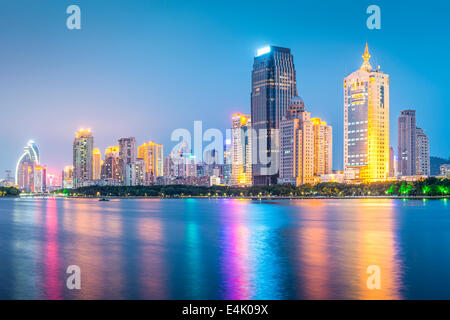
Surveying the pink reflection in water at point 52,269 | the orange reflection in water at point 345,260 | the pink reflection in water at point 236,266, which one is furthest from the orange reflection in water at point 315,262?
the pink reflection in water at point 52,269

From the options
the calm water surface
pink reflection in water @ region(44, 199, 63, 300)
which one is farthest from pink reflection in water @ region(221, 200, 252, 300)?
pink reflection in water @ region(44, 199, 63, 300)

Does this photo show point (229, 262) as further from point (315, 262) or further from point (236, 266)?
point (315, 262)

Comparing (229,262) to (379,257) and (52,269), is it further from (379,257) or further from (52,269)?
(52,269)

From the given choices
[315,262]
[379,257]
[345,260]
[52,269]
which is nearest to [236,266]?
[315,262]

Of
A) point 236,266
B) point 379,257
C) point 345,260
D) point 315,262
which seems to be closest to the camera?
point 236,266

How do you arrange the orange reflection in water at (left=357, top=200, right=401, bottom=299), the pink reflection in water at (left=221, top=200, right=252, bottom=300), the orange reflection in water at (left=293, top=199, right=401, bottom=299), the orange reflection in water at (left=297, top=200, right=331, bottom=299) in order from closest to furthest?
the orange reflection in water at (left=357, top=200, right=401, bottom=299), the orange reflection in water at (left=293, top=199, right=401, bottom=299), the pink reflection in water at (left=221, top=200, right=252, bottom=300), the orange reflection in water at (left=297, top=200, right=331, bottom=299)

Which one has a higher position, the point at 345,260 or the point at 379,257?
the point at 345,260

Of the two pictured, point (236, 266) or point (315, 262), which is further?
point (315, 262)

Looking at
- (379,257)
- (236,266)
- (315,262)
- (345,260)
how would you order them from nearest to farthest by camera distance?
1. (236,266)
2. (315,262)
3. (345,260)
4. (379,257)

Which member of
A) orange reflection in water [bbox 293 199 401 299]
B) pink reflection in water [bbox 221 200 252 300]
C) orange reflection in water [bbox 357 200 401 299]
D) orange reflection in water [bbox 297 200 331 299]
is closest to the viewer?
orange reflection in water [bbox 357 200 401 299]

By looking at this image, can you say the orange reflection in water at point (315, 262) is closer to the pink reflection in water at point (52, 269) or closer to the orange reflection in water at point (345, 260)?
the orange reflection in water at point (345, 260)

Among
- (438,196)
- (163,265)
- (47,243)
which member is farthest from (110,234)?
(438,196)

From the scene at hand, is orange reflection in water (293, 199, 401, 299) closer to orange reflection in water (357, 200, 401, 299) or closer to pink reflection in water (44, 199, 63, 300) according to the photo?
orange reflection in water (357, 200, 401, 299)
